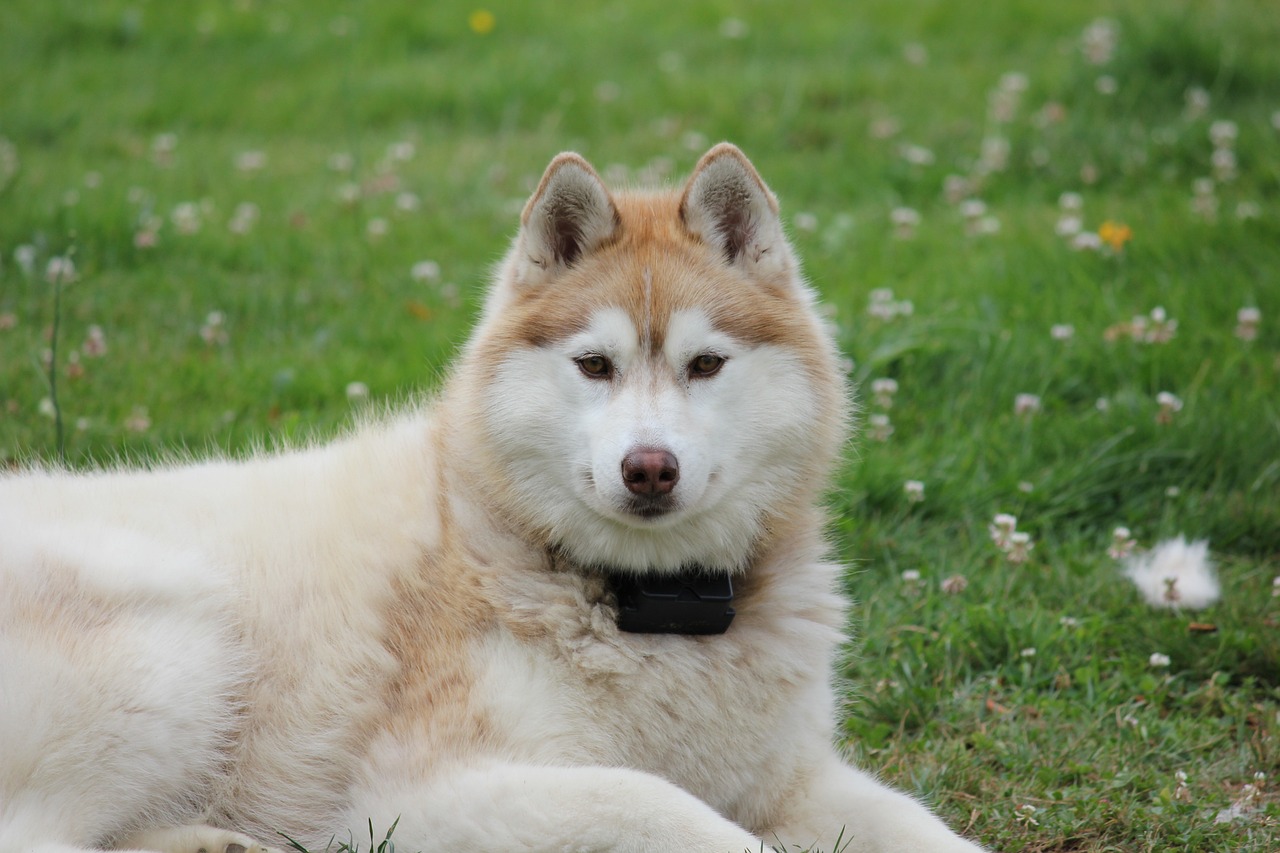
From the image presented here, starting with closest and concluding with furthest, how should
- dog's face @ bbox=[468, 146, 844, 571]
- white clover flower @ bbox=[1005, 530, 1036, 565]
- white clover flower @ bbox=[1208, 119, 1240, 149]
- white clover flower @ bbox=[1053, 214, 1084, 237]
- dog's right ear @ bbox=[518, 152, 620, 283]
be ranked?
dog's face @ bbox=[468, 146, 844, 571]
dog's right ear @ bbox=[518, 152, 620, 283]
white clover flower @ bbox=[1005, 530, 1036, 565]
white clover flower @ bbox=[1053, 214, 1084, 237]
white clover flower @ bbox=[1208, 119, 1240, 149]

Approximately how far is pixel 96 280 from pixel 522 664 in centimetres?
410

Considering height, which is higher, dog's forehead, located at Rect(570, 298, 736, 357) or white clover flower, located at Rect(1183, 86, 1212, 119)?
dog's forehead, located at Rect(570, 298, 736, 357)

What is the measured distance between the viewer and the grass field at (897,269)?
378cm

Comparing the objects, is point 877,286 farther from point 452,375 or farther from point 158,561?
point 158,561

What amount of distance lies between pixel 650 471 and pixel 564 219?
81 cm

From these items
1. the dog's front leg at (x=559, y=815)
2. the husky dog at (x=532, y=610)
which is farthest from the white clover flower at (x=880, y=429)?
the dog's front leg at (x=559, y=815)

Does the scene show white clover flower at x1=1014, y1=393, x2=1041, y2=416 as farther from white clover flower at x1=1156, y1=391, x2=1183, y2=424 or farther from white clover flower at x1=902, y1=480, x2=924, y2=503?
white clover flower at x1=902, y1=480, x2=924, y2=503

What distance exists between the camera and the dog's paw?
2.77m

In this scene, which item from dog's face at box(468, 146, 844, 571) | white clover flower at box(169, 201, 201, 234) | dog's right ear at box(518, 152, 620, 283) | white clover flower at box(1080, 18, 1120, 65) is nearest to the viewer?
dog's face at box(468, 146, 844, 571)

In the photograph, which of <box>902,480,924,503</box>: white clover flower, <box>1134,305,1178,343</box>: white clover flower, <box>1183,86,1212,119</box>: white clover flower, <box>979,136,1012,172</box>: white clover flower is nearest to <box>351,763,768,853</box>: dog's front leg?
<box>902,480,924,503</box>: white clover flower

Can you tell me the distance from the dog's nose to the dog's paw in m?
1.16

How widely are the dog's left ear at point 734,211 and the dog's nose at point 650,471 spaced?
27.7 inches

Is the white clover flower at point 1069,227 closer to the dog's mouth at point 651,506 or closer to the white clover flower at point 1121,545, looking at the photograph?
the white clover flower at point 1121,545

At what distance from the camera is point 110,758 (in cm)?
277
